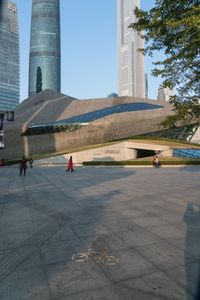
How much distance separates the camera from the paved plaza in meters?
4.30

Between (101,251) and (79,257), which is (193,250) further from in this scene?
(79,257)

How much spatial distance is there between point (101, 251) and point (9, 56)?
199 metres

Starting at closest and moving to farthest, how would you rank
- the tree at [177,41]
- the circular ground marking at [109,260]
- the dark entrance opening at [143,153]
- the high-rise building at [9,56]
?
the circular ground marking at [109,260] < the tree at [177,41] < the dark entrance opening at [143,153] < the high-rise building at [9,56]

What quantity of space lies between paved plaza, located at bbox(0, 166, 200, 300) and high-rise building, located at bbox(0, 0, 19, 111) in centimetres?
17856

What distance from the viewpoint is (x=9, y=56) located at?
18712cm

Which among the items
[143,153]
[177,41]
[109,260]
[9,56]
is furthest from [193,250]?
[9,56]

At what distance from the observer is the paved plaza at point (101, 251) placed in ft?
14.1

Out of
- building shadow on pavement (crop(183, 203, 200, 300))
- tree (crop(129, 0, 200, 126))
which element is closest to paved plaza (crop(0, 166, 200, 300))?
building shadow on pavement (crop(183, 203, 200, 300))

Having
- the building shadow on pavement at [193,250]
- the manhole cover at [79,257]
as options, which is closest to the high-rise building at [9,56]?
the building shadow on pavement at [193,250]

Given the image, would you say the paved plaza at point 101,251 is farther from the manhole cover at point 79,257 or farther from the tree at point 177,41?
the tree at point 177,41

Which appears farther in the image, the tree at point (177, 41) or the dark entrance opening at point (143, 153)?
the dark entrance opening at point (143, 153)

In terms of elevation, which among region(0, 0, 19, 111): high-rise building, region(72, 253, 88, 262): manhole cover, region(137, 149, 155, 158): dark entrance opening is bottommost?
region(72, 253, 88, 262): manhole cover

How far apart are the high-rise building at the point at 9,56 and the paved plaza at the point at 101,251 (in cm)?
17856

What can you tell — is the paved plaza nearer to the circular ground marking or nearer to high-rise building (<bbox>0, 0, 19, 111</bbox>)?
the circular ground marking
